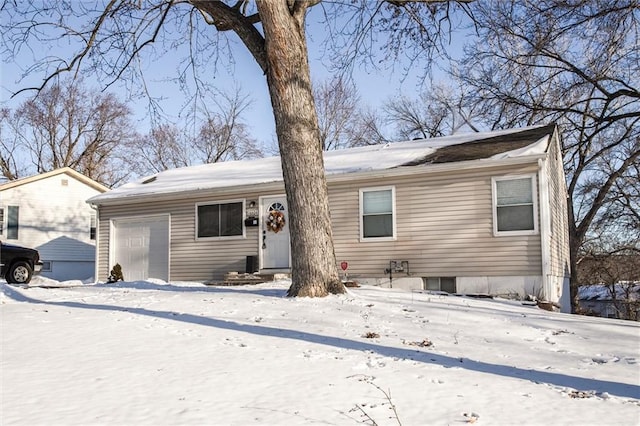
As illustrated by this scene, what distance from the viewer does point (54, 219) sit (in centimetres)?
2500

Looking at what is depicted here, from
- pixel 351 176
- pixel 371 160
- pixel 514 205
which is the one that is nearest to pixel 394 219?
pixel 351 176

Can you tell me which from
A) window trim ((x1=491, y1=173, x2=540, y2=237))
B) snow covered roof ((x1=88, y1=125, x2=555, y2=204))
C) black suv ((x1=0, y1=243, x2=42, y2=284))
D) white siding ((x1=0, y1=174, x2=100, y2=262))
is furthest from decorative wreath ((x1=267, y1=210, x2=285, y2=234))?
white siding ((x1=0, y1=174, x2=100, y2=262))

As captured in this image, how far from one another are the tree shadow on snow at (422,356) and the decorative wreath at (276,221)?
6686mm

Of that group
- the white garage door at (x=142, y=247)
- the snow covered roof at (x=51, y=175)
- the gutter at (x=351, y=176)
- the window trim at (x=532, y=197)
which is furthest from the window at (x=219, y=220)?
the snow covered roof at (x=51, y=175)

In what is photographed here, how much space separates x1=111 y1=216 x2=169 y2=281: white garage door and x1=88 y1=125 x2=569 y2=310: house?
33 millimetres

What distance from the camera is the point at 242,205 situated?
15.3 meters

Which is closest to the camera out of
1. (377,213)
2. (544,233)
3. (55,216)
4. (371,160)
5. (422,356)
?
(422,356)

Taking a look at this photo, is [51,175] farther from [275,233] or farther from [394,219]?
[394,219]

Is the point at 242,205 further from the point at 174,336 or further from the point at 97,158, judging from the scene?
the point at 97,158

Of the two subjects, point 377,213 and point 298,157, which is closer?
point 298,157

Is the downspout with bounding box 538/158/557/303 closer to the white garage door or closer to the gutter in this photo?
the gutter

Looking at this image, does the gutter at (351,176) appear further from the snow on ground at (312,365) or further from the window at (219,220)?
the snow on ground at (312,365)

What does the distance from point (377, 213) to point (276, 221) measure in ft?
8.72

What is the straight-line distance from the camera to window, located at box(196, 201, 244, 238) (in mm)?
15328
